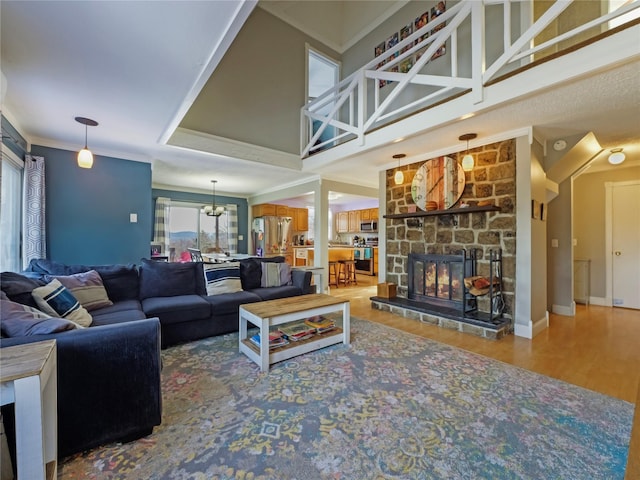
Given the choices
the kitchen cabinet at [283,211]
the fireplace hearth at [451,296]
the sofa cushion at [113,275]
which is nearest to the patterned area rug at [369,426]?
the fireplace hearth at [451,296]

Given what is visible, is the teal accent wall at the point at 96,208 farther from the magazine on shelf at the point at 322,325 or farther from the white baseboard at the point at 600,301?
the white baseboard at the point at 600,301

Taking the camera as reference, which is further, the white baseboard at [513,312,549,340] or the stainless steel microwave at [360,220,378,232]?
the stainless steel microwave at [360,220,378,232]

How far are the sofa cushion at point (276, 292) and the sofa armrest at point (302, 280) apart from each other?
7 cm

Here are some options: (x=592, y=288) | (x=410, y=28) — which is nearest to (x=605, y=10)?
(x=410, y=28)

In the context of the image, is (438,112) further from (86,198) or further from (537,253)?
(86,198)

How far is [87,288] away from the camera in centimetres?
267

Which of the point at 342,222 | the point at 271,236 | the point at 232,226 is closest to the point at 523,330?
the point at 271,236

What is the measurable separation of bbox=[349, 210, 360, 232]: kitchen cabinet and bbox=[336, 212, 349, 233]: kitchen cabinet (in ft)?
0.47

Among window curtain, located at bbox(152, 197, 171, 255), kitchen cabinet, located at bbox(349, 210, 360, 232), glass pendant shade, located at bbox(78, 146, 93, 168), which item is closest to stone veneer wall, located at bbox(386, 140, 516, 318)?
glass pendant shade, located at bbox(78, 146, 93, 168)

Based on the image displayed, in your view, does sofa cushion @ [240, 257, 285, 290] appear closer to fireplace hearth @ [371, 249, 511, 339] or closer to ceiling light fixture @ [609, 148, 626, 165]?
fireplace hearth @ [371, 249, 511, 339]

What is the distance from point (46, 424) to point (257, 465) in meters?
0.97

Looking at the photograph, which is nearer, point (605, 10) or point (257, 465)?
point (257, 465)

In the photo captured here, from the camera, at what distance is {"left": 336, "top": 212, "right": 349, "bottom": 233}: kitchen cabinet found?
9734mm

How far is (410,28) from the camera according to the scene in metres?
4.40
